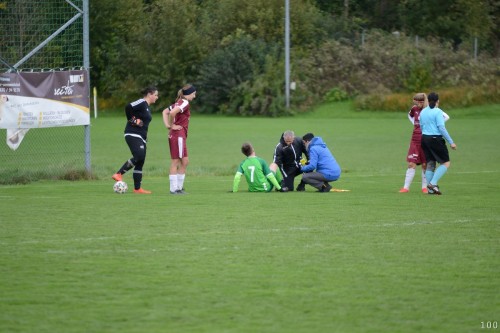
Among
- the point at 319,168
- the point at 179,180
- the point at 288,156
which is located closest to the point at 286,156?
the point at 288,156

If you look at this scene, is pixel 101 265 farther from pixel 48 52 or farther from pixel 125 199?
pixel 48 52

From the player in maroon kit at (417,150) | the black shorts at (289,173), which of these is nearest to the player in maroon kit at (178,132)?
the black shorts at (289,173)

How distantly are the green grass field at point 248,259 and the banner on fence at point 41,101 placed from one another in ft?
4.75

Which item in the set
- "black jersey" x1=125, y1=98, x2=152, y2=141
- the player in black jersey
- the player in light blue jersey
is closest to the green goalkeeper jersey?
the player in black jersey

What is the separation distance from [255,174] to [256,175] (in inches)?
1.2

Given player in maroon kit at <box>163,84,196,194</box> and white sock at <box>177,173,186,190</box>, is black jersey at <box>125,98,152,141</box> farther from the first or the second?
white sock at <box>177,173,186,190</box>

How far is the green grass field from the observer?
7.60m

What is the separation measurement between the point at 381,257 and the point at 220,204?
5471mm

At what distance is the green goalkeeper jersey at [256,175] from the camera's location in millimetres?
17250

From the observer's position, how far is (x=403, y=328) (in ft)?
23.8

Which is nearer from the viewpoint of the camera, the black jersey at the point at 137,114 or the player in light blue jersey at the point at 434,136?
the player in light blue jersey at the point at 434,136

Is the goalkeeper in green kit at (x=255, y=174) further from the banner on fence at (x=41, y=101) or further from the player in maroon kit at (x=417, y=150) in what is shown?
the banner on fence at (x=41, y=101)

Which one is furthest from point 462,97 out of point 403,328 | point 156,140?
point 403,328

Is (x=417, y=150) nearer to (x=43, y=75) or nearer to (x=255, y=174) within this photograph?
(x=255, y=174)
